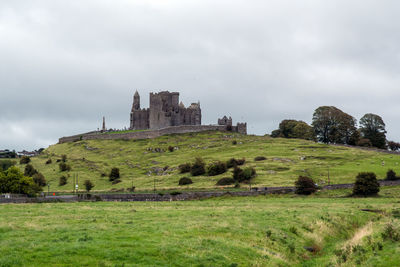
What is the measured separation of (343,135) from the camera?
149875mm

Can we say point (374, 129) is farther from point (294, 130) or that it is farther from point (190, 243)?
point (190, 243)

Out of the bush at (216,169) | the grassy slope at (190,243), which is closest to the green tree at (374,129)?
the bush at (216,169)

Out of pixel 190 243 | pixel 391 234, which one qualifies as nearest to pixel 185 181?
pixel 391 234

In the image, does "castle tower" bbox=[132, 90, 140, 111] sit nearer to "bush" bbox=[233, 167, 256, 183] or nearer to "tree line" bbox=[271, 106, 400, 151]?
"tree line" bbox=[271, 106, 400, 151]

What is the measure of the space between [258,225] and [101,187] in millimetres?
77403

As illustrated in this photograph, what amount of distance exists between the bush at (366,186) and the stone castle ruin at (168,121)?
102m

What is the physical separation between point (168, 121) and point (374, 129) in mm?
74605

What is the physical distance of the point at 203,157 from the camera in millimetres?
125812

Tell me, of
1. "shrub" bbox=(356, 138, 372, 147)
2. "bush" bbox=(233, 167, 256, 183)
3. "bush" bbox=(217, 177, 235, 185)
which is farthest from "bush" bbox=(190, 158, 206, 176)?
"shrub" bbox=(356, 138, 372, 147)

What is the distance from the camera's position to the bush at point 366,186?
69062mm

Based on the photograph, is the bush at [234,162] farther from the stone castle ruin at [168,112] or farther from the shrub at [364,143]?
the stone castle ruin at [168,112]

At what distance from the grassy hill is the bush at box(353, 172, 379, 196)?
14.0 metres

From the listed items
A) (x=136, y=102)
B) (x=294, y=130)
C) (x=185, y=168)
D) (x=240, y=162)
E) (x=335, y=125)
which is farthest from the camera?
(x=136, y=102)

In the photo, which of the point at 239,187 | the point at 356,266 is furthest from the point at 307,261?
the point at 239,187
